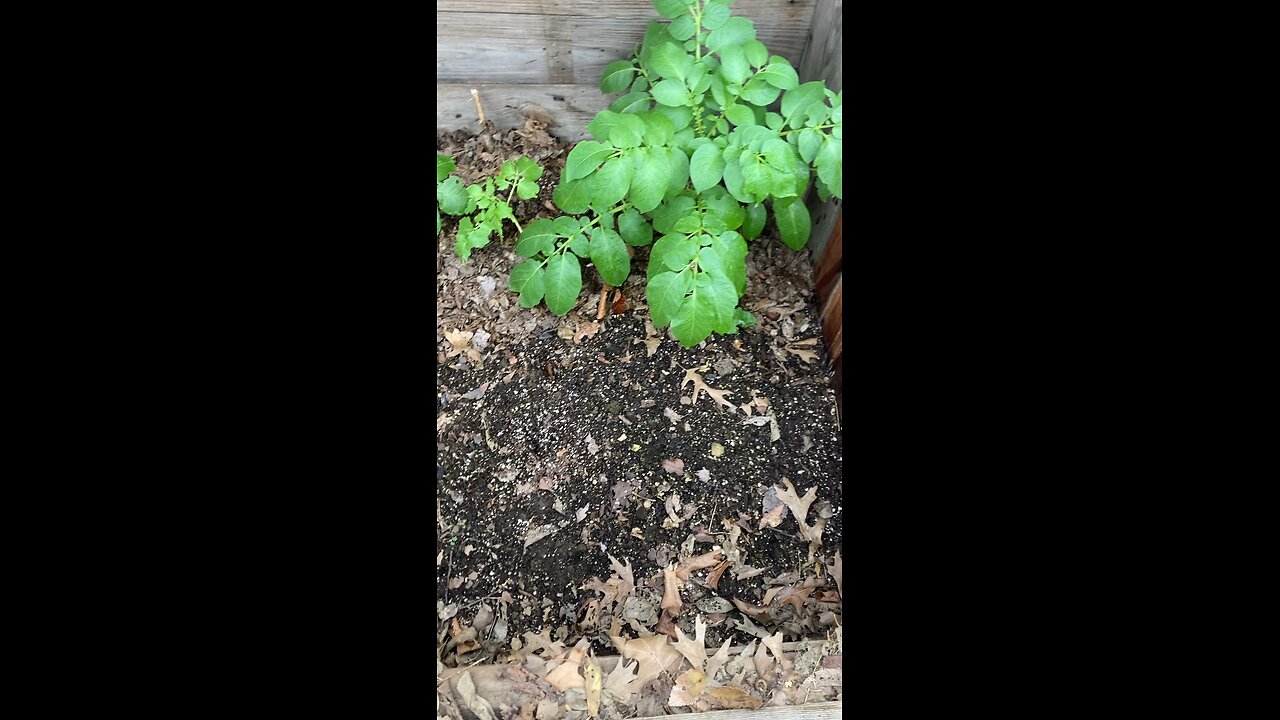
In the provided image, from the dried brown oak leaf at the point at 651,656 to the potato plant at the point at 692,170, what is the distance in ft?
2.56

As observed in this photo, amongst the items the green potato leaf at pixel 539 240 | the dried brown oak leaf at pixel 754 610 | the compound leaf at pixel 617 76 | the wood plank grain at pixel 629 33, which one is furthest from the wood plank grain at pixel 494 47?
the dried brown oak leaf at pixel 754 610

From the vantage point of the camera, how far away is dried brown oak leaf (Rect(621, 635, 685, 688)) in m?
1.82

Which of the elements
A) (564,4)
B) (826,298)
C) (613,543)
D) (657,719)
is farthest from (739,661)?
(564,4)

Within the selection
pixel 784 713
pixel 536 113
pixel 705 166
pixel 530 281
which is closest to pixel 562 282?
pixel 530 281

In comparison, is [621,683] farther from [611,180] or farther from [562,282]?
[611,180]

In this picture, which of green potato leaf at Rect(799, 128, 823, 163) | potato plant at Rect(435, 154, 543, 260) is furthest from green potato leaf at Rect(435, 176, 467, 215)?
green potato leaf at Rect(799, 128, 823, 163)

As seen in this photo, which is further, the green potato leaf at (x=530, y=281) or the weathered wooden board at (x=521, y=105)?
the weathered wooden board at (x=521, y=105)

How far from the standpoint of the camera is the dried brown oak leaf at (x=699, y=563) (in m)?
2.10

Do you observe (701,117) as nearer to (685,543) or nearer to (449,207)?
(449,207)

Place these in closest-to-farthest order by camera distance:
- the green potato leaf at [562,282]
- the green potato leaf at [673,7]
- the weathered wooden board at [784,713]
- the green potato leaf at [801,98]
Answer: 1. the weathered wooden board at [784,713]
2. the green potato leaf at [801,98]
3. the green potato leaf at [673,7]
4. the green potato leaf at [562,282]

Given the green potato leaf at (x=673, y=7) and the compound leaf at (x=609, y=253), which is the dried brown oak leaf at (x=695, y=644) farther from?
the green potato leaf at (x=673, y=7)

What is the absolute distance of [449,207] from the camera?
244 cm

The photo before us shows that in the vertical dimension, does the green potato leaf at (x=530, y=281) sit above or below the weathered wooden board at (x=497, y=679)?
above

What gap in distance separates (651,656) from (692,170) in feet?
4.01
